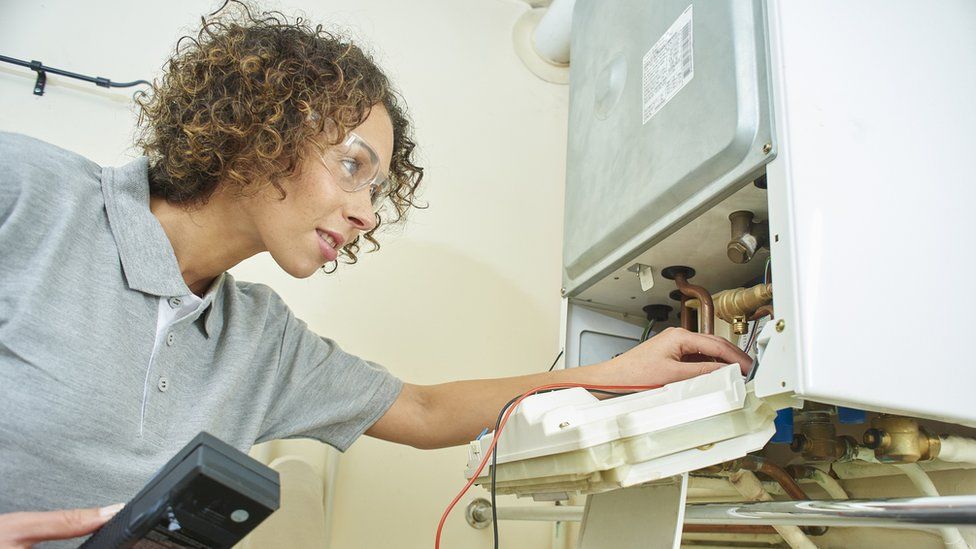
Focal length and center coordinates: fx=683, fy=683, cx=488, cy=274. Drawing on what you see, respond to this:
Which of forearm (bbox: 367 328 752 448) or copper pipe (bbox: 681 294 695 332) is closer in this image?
forearm (bbox: 367 328 752 448)

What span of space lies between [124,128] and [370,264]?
1.82 ft

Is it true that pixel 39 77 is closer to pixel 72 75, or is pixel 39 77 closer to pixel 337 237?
pixel 72 75

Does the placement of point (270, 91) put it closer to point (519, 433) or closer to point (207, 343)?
point (207, 343)

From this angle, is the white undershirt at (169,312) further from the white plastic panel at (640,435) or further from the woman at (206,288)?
the white plastic panel at (640,435)

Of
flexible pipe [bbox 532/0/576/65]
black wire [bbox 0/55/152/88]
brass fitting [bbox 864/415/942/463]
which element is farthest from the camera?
flexible pipe [bbox 532/0/576/65]

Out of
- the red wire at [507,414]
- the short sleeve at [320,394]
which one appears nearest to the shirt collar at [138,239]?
the short sleeve at [320,394]

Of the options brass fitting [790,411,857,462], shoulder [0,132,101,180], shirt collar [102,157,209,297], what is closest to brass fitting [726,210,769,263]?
brass fitting [790,411,857,462]

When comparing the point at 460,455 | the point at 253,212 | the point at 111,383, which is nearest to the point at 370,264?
the point at 460,455

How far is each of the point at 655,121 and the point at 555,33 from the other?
0.94 m

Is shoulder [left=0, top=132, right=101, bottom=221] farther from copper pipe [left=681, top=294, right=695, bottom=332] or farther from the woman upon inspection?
copper pipe [left=681, top=294, right=695, bottom=332]

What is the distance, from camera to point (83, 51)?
4.51 feet

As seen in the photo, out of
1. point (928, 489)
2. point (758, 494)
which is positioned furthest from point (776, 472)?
point (928, 489)

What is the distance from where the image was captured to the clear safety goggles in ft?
2.94

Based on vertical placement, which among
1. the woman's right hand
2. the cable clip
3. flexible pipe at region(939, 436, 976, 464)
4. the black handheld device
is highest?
the cable clip
